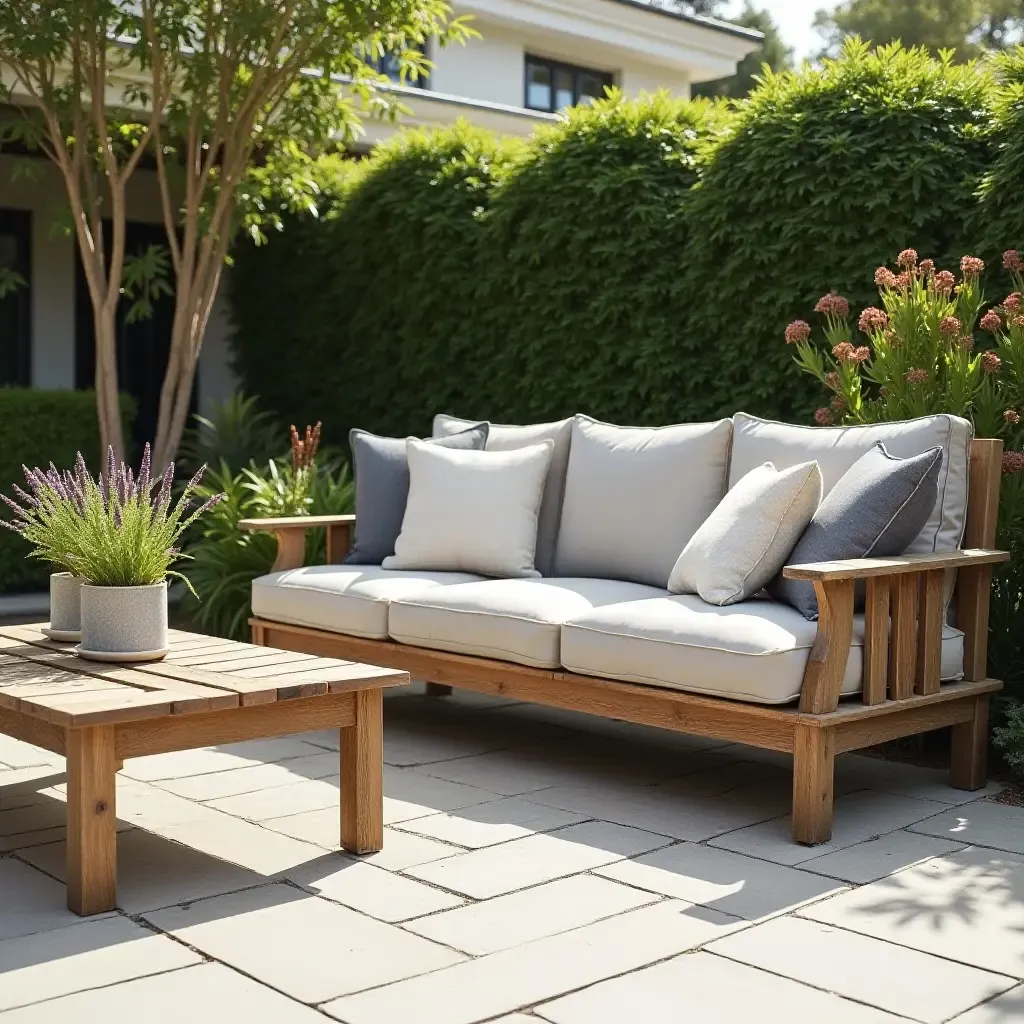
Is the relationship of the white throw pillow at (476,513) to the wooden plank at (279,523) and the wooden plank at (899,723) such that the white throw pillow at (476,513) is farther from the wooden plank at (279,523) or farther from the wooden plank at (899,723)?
the wooden plank at (899,723)

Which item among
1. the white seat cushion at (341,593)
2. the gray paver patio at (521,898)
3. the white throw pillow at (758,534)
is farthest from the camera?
the white seat cushion at (341,593)

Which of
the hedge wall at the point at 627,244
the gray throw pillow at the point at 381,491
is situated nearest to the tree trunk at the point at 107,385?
the hedge wall at the point at 627,244

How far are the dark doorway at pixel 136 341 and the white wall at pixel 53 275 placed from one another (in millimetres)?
97

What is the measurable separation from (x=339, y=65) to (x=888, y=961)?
5.16 metres

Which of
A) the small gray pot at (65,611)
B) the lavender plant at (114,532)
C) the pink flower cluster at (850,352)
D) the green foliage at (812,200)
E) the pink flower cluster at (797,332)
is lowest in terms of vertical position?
the small gray pot at (65,611)

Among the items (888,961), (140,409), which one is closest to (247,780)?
(888,961)

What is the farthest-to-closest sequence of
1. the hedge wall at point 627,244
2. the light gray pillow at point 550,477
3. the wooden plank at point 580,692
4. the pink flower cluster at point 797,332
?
the hedge wall at point 627,244
the light gray pillow at point 550,477
the pink flower cluster at point 797,332
the wooden plank at point 580,692

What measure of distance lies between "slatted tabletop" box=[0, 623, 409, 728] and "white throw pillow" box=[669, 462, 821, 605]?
1.00 metres

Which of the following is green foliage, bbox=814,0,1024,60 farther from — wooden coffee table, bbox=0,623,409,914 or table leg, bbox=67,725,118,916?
table leg, bbox=67,725,118,916

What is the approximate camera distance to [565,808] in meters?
3.58

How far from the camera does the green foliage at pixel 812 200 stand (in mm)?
4773

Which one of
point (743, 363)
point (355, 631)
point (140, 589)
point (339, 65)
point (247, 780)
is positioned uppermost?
point (339, 65)

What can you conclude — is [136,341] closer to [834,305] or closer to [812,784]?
[834,305]

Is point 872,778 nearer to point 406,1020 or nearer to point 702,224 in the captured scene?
point 406,1020
